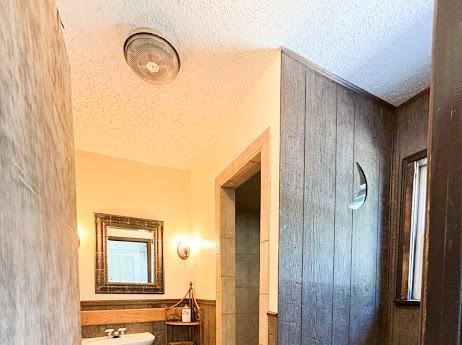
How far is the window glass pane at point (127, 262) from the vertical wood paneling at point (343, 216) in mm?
2151

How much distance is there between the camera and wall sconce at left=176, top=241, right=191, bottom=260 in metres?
3.45

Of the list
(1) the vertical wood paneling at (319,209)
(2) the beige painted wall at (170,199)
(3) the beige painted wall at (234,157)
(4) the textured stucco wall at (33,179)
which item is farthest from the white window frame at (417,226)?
(4) the textured stucco wall at (33,179)

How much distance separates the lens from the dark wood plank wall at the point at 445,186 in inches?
14.5

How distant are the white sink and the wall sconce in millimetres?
797

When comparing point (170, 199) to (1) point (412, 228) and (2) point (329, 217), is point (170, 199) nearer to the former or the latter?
(2) point (329, 217)

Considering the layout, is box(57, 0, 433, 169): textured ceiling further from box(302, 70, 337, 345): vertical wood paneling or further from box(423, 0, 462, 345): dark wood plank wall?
box(423, 0, 462, 345): dark wood plank wall

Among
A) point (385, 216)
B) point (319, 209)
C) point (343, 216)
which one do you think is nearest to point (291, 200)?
point (319, 209)

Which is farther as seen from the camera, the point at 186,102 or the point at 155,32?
the point at 186,102

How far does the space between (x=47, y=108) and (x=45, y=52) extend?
0.12 metres

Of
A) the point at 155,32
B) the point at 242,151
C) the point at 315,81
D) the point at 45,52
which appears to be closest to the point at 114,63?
the point at 155,32

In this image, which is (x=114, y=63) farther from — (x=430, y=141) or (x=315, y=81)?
(x=430, y=141)

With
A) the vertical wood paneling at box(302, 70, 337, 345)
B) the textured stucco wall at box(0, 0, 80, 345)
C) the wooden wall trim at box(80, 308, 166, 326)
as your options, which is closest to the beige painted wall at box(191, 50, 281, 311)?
the vertical wood paneling at box(302, 70, 337, 345)

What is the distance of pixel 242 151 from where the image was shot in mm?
2174

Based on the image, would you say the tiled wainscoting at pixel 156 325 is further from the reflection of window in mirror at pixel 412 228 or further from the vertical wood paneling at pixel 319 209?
the reflection of window in mirror at pixel 412 228
